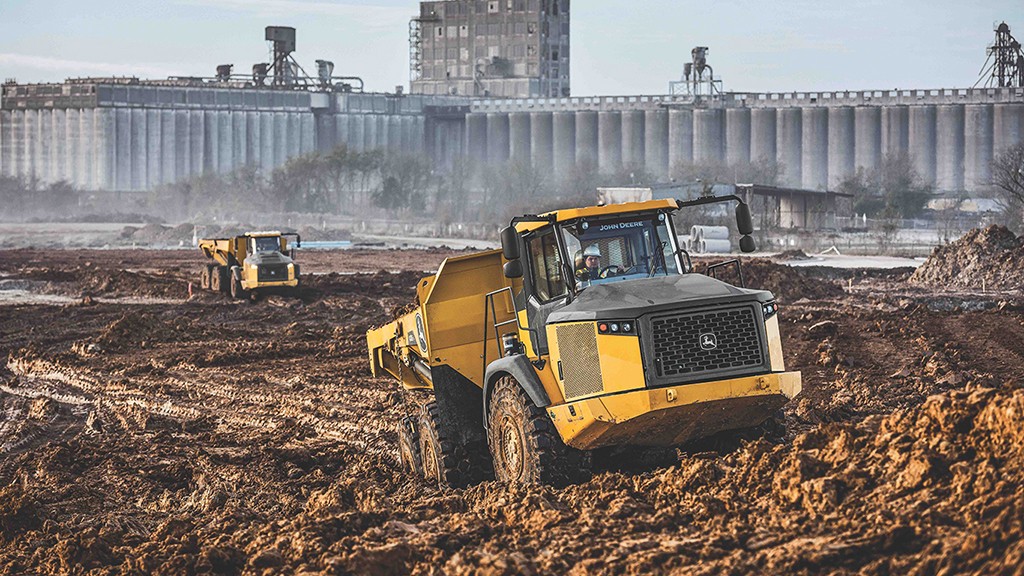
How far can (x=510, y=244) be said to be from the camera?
33.4ft

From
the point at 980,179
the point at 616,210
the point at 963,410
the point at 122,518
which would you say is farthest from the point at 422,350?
the point at 980,179

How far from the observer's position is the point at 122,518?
11852 mm

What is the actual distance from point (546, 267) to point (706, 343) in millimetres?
1652

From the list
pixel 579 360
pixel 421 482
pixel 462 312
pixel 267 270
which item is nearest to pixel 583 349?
pixel 579 360

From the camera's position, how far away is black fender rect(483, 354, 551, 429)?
391 inches

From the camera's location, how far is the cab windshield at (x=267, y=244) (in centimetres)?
3672

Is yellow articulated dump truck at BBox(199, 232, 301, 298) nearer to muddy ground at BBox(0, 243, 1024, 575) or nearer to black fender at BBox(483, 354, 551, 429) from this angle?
muddy ground at BBox(0, 243, 1024, 575)

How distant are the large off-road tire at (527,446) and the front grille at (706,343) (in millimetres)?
1064

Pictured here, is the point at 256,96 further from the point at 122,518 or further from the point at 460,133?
the point at 122,518

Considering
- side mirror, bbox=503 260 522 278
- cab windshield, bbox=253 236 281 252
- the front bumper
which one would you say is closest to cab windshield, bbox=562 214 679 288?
side mirror, bbox=503 260 522 278

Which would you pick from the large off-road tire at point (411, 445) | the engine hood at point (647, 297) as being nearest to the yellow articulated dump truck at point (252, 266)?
the large off-road tire at point (411, 445)

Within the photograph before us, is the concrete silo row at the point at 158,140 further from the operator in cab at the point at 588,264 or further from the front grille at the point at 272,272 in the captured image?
the operator in cab at the point at 588,264

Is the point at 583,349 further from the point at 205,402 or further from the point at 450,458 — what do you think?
the point at 205,402

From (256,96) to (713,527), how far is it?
98.2 metres
